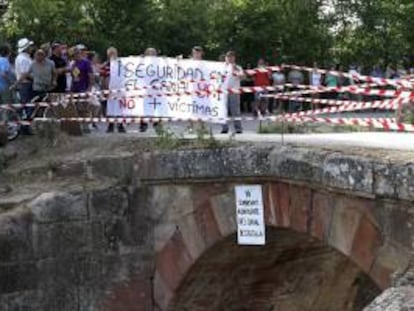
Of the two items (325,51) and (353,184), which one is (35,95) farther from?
(325,51)

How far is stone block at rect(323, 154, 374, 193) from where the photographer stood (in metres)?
6.95

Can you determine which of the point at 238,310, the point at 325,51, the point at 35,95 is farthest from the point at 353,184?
the point at 325,51

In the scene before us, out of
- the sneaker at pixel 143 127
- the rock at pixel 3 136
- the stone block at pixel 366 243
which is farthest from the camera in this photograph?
the sneaker at pixel 143 127

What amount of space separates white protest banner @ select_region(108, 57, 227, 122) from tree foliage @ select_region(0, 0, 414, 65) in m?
11.7

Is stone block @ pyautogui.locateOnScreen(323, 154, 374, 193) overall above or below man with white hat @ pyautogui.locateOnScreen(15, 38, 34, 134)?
below

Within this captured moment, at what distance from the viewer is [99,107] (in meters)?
12.3

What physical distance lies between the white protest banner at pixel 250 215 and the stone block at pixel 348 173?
1.09 m

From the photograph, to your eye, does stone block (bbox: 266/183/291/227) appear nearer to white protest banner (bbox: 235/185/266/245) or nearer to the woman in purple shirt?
white protest banner (bbox: 235/185/266/245)

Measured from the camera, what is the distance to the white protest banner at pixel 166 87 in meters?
11.0

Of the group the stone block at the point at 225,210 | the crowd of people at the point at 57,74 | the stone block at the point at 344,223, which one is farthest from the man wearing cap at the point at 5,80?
the stone block at the point at 344,223

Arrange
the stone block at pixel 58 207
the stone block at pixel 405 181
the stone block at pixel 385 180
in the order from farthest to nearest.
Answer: the stone block at pixel 58 207 < the stone block at pixel 385 180 < the stone block at pixel 405 181

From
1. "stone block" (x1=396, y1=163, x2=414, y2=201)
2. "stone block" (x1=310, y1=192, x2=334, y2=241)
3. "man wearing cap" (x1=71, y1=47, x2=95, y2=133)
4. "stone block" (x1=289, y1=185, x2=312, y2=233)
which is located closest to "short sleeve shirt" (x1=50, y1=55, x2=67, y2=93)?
"man wearing cap" (x1=71, y1=47, x2=95, y2=133)

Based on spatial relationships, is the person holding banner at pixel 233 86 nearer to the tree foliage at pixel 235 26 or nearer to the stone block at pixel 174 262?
the stone block at pixel 174 262

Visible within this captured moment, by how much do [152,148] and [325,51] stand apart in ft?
62.7
